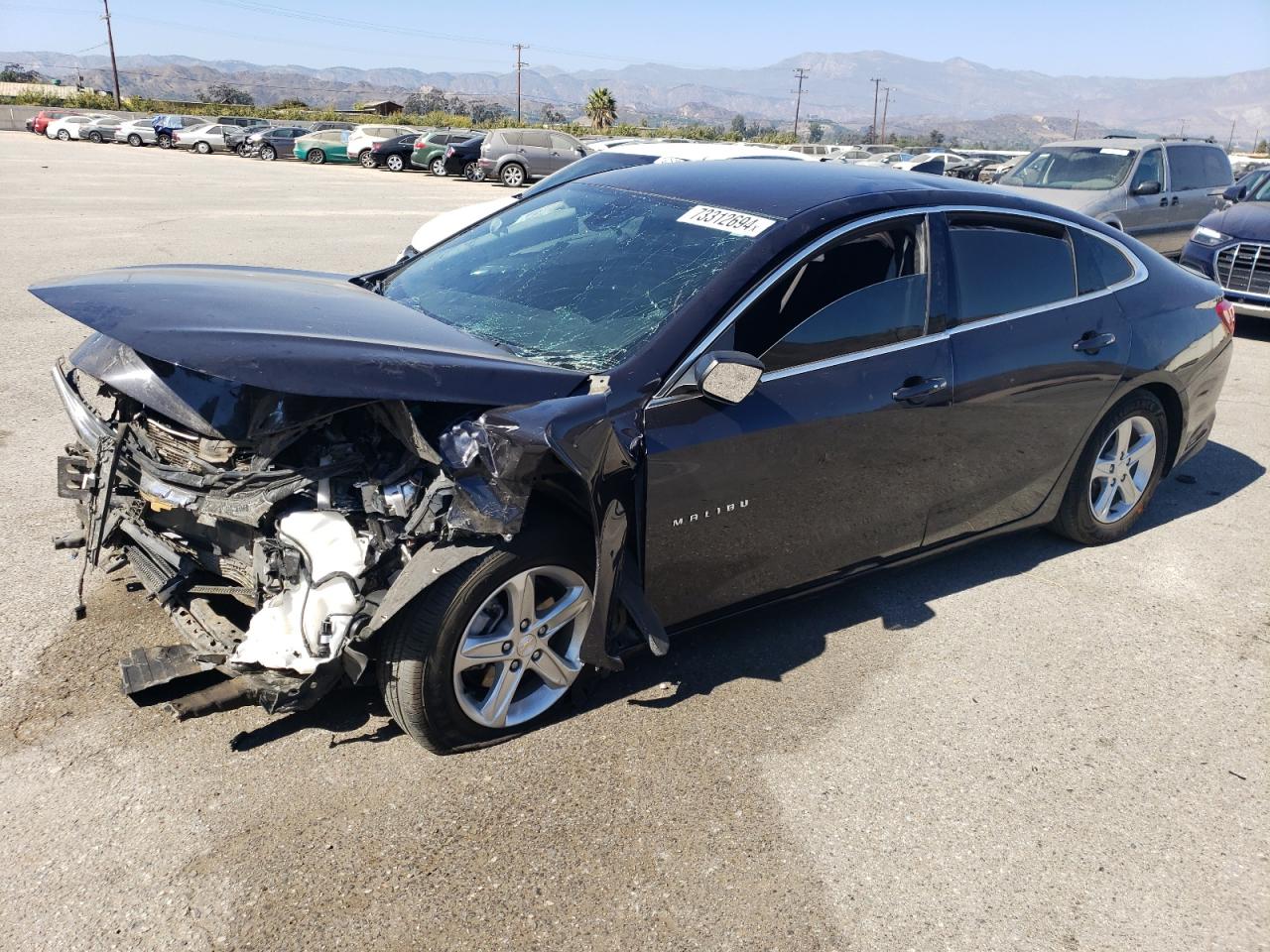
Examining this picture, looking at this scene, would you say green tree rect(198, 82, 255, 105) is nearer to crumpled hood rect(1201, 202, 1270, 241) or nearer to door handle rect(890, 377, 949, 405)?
crumpled hood rect(1201, 202, 1270, 241)

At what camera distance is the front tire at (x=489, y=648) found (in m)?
2.89

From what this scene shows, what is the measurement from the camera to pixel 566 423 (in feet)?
9.39

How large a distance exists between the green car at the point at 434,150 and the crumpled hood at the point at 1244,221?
26.3 meters

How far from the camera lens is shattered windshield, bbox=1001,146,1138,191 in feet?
38.5

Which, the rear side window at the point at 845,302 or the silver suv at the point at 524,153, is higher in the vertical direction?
the rear side window at the point at 845,302

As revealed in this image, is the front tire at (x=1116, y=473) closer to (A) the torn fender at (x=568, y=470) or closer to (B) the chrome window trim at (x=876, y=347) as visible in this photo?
(B) the chrome window trim at (x=876, y=347)

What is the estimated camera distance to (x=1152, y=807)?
→ 10.2 feet

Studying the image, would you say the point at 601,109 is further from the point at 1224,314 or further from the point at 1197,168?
the point at 1224,314

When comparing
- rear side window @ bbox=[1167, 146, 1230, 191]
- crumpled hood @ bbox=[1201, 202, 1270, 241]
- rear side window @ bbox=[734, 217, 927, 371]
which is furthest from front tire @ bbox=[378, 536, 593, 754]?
rear side window @ bbox=[1167, 146, 1230, 191]

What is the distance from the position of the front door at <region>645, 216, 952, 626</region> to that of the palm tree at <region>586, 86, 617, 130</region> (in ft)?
227

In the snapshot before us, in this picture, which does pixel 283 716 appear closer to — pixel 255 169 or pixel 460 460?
pixel 460 460

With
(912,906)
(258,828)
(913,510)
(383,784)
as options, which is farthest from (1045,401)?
(258,828)

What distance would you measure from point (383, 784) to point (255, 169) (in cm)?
3357

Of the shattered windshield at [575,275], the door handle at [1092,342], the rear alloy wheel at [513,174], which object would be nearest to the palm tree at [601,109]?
the rear alloy wheel at [513,174]
